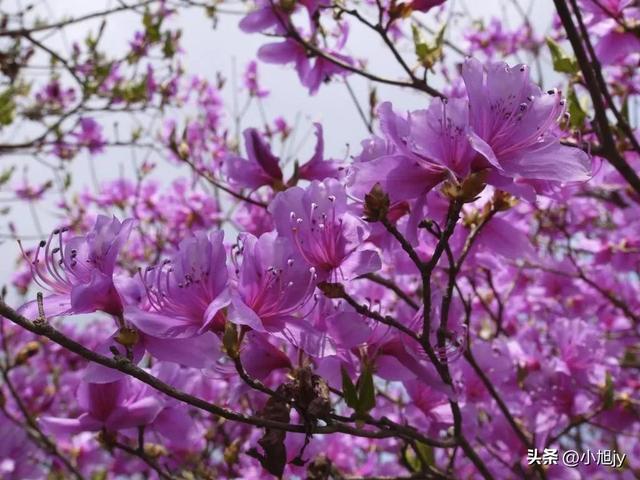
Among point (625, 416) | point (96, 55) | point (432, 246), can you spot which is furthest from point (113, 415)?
point (96, 55)

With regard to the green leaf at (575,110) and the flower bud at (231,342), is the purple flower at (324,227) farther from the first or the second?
the green leaf at (575,110)

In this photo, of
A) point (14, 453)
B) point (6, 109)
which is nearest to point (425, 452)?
point (14, 453)

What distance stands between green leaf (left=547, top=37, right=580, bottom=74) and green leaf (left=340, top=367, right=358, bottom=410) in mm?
1210

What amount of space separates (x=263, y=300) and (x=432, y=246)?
664mm

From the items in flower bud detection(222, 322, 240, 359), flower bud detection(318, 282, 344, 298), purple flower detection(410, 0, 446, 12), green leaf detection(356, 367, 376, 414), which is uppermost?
purple flower detection(410, 0, 446, 12)

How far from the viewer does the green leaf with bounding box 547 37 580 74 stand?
6.48ft

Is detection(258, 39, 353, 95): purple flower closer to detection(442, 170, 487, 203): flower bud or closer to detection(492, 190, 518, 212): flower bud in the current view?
detection(492, 190, 518, 212): flower bud

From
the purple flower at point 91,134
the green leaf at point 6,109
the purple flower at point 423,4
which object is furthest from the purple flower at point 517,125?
the purple flower at point 91,134

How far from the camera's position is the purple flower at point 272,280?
1.26 m

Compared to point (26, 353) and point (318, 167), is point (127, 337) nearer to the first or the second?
point (318, 167)

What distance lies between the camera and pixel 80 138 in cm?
550

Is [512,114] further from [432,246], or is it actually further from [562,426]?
[562,426]

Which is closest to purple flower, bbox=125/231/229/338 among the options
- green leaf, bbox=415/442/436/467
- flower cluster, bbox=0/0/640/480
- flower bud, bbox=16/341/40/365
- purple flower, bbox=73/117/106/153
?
flower cluster, bbox=0/0/640/480

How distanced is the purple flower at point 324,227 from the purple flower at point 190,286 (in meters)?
0.15
